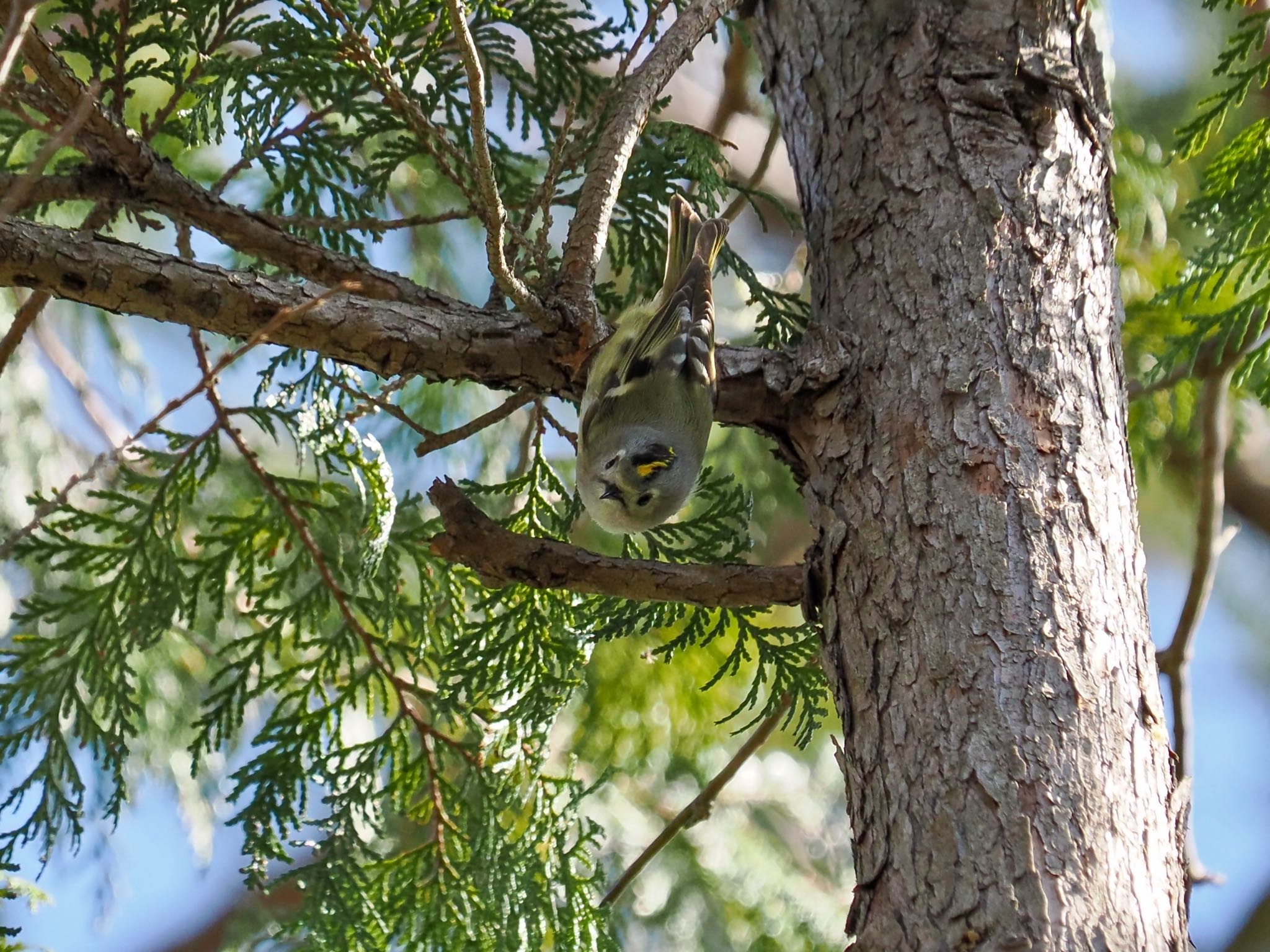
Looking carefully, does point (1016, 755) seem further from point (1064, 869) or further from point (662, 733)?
point (662, 733)

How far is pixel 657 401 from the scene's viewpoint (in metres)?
3.27

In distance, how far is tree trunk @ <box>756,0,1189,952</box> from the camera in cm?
177

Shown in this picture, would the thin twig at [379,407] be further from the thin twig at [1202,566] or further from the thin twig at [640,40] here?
the thin twig at [1202,566]

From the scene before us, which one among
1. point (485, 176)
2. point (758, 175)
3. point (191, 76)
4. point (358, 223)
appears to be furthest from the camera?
point (758, 175)

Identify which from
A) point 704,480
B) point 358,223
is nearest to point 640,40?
point 358,223

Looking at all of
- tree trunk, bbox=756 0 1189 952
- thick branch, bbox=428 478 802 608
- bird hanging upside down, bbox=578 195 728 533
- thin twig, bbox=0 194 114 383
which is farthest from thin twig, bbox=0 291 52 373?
tree trunk, bbox=756 0 1189 952

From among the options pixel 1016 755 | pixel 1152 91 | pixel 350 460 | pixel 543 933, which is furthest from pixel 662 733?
pixel 1152 91

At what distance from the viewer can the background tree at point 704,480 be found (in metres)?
1.89

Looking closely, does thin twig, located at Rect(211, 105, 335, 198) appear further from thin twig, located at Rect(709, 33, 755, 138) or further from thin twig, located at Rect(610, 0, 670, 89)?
thin twig, located at Rect(709, 33, 755, 138)

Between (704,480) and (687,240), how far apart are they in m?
0.66

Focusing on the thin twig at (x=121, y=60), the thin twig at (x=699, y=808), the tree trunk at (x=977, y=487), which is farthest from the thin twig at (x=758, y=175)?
the thin twig at (x=121, y=60)

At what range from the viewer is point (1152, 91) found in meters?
5.38

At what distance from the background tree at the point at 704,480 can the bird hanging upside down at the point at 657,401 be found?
0.39 ft

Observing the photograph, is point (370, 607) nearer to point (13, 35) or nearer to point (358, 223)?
point (358, 223)
